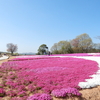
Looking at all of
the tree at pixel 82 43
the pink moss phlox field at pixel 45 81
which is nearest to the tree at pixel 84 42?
the tree at pixel 82 43

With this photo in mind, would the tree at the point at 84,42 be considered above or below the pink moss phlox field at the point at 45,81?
above

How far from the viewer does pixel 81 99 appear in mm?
4539

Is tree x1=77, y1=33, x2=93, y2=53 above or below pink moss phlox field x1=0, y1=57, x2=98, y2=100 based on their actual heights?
above

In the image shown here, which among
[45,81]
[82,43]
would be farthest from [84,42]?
[45,81]

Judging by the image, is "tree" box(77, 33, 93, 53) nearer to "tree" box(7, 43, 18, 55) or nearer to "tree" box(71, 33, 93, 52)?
"tree" box(71, 33, 93, 52)

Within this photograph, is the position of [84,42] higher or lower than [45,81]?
higher

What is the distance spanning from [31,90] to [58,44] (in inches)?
2043

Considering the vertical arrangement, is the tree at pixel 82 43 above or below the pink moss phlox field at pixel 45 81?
above

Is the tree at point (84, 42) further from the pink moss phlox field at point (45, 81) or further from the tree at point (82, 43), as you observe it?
the pink moss phlox field at point (45, 81)

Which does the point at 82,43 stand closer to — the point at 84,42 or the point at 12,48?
the point at 84,42

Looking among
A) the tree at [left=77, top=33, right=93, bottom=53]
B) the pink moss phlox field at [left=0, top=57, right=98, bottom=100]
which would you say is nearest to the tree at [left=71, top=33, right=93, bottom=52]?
the tree at [left=77, top=33, right=93, bottom=53]

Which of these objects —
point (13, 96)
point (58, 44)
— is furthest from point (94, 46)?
point (13, 96)

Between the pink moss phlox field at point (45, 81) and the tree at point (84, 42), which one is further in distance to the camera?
the tree at point (84, 42)

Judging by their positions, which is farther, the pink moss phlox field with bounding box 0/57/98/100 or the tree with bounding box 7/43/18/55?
the tree with bounding box 7/43/18/55
